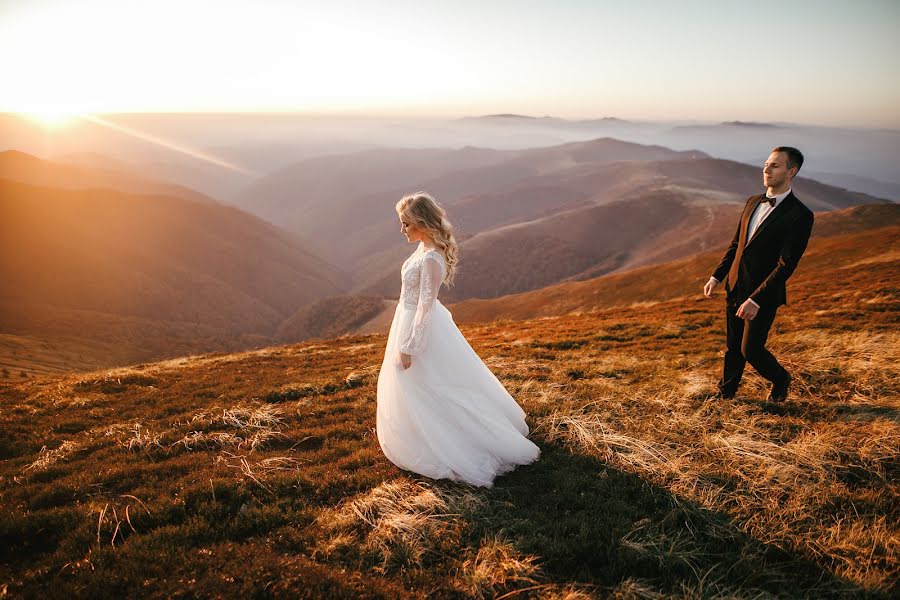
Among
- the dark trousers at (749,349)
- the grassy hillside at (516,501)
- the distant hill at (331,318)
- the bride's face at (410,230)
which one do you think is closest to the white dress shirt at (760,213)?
the dark trousers at (749,349)

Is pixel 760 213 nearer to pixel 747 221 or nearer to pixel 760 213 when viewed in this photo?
pixel 760 213

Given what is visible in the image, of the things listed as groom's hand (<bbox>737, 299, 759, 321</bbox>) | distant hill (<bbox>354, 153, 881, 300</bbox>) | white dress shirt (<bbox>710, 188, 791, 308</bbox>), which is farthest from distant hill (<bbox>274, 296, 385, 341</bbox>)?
groom's hand (<bbox>737, 299, 759, 321</bbox>)

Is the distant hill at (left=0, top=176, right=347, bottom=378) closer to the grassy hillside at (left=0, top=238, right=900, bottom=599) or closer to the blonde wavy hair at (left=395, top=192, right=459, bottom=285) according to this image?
the grassy hillside at (left=0, top=238, right=900, bottom=599)

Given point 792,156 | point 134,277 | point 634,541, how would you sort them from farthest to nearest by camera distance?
1. point 134,277
2. point 792,156
3. point 634,541

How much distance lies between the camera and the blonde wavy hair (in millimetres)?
5656

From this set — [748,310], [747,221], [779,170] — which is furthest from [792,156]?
[748,310]

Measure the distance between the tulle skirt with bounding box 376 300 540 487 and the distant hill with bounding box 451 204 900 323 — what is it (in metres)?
21.8

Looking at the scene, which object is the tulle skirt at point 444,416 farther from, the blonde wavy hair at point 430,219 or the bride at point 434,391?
the blonde wavy hair at point 430,219

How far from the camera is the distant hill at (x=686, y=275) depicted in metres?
34.0

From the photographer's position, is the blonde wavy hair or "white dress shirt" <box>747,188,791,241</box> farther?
"white dress shirt" <box>747,188,791,241</box>

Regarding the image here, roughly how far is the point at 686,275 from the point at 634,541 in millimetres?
53625

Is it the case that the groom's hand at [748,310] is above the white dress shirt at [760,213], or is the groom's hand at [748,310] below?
below

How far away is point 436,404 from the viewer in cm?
588

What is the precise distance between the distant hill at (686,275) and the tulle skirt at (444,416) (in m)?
21.8
